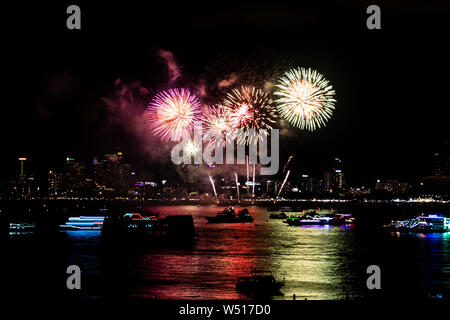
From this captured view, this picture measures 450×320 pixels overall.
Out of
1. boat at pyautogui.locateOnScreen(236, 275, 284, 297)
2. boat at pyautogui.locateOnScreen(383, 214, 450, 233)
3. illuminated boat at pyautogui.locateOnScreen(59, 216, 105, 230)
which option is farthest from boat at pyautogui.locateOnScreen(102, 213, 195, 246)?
boat at pyautogui.locateOnScreen(383, 214, 450, 233)

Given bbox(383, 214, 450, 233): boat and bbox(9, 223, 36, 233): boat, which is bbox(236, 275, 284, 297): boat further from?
bbox(9, 223, 36, 233): boat

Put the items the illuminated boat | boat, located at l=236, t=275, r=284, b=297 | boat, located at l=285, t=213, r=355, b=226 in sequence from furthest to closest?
boat, located at l=285, t=213, r=355, b=226 < the illuminated boat < boat, located at l=236, t=275, r=284, b=297

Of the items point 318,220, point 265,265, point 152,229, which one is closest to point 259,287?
point 265,265

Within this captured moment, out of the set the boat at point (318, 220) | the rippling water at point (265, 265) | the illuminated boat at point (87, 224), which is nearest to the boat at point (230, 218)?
the boat at point (318, 220)
